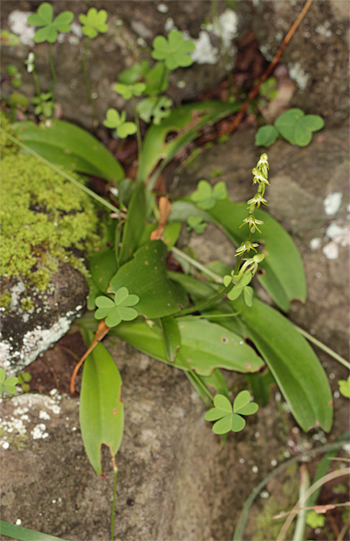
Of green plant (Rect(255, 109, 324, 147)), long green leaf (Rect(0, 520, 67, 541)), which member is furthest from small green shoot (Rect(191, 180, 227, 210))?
long green leaf (Rect(0, 520, 67, 541))

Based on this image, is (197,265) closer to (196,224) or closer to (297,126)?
(196,224)

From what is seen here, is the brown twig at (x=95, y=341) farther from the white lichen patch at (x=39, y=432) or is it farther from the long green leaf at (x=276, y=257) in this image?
the long green leaf at (x=276, y=257)

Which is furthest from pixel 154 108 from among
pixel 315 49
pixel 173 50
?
pixel 315 49

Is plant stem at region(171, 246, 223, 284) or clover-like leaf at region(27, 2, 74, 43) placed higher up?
clover-like leaf at region(27, 2, 74, 43)

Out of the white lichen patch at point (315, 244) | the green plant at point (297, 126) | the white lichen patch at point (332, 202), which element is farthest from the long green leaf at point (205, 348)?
the green plant at point (297, 126)

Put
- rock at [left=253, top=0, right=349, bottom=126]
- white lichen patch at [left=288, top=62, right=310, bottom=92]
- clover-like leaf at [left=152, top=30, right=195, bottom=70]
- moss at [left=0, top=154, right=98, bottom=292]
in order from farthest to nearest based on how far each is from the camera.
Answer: white lichen patch at [left=288, top=62, right=310, bottom=92] < rock at [left=253, top=0, right=349, bottom=126] < clover-like leaf at [left=152, top=30, right=195, bottom=70] < moss at [left=0, top=154, right=98, bottom=292]

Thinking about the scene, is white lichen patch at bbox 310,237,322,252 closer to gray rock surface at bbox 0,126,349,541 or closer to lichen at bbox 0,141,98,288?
gray rock surface at bbox 0,126,349,541

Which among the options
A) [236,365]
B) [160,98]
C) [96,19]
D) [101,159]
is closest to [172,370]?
[236,365]
